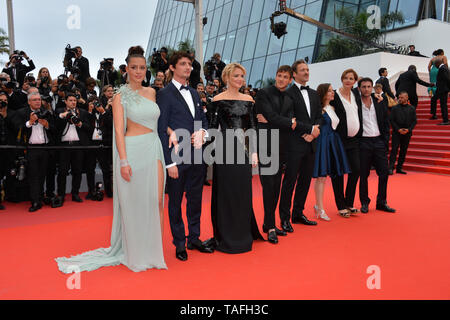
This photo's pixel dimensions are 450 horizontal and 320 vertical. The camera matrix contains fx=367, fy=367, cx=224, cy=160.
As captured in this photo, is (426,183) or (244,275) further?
→ (426,183)

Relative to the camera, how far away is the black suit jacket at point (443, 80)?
9164 millimetres

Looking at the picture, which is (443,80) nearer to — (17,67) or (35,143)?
(35,143)

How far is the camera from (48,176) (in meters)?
5.90

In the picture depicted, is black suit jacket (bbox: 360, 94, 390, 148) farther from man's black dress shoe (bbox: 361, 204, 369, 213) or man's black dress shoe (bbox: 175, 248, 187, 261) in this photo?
man's black dress shoe (bbox: 175, 248, 187, 261)

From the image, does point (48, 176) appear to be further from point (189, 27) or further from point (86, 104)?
point (189, 27)

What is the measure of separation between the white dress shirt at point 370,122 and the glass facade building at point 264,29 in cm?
1248

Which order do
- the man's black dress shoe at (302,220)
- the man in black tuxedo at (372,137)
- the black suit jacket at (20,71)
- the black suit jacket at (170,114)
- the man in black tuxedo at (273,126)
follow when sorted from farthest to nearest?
the black suit jacket at (20,71), the man in black tuxedo at (372,137), the man's black dress shoe at (302,220), the man in black tuxedo at (273,126), the black suit jacket at (170,114)

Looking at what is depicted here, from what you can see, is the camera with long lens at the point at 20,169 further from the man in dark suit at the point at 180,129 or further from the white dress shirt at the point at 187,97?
the white dress shirt at the point at 187,97

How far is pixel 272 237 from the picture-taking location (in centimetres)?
370

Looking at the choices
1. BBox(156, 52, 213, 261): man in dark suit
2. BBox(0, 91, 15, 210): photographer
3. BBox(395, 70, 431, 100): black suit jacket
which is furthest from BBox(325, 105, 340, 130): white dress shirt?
BBox(395, 70, 431, 100): black suit jacket

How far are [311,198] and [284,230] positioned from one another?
188 centimetres

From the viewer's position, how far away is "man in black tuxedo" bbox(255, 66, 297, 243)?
3.80 m

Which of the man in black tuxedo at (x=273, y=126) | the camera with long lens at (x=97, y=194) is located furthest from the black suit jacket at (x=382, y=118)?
the camera with long lens at (x=97, y=194)
